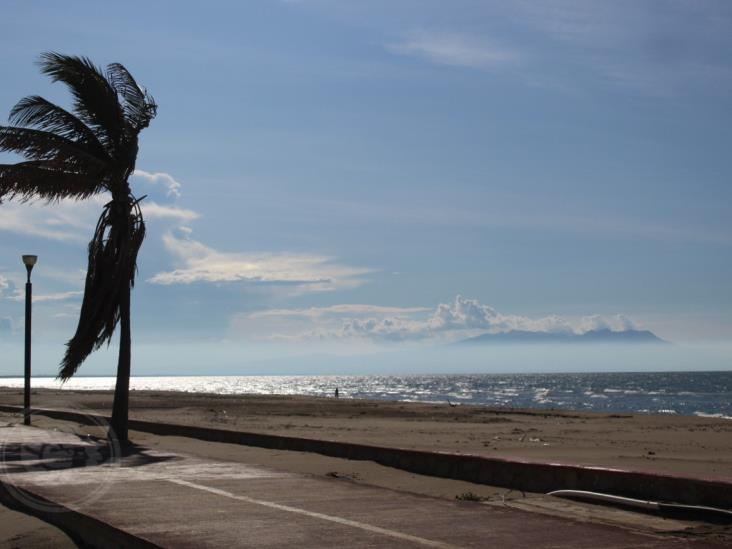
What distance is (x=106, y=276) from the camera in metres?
17.3

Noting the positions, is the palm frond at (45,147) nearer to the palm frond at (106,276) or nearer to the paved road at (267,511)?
the palm frond at (106,276)

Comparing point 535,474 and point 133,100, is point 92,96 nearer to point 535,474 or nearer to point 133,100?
point 133,100

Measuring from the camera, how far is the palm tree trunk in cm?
1741

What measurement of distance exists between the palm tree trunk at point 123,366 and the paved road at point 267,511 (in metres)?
5.25

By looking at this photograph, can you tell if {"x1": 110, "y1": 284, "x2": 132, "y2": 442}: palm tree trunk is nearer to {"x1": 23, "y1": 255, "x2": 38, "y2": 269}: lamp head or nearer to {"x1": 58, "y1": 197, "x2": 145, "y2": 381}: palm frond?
{"x1": 58, "y1": 197, "x2": 145, "y2": 381}: palm frond

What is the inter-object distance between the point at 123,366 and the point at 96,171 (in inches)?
145

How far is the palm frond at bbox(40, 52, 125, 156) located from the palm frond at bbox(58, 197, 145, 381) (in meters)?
1.27

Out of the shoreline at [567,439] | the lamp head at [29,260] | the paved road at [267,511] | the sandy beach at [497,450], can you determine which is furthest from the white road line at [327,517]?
the lamp head at [29,260]

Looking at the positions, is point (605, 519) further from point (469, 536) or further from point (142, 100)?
point (142, 100)

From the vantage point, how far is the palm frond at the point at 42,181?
16453 millimetres

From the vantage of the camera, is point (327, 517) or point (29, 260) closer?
point (327, 517)

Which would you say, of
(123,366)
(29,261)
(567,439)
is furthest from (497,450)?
(29,261)

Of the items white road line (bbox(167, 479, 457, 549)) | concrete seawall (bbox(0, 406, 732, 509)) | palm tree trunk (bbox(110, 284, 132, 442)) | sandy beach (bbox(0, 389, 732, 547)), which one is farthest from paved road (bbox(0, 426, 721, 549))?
palm tree trunk (bbox(110, 284, 132, 442))

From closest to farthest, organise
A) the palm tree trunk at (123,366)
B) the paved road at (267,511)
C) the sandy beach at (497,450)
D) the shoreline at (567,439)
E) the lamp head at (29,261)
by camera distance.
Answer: the paved road at (267,511)
the sandy beach at (497,450)
the shoreline at (567,439)
the palm tree trunk at (123,366)
the lamp head at (29,261)
